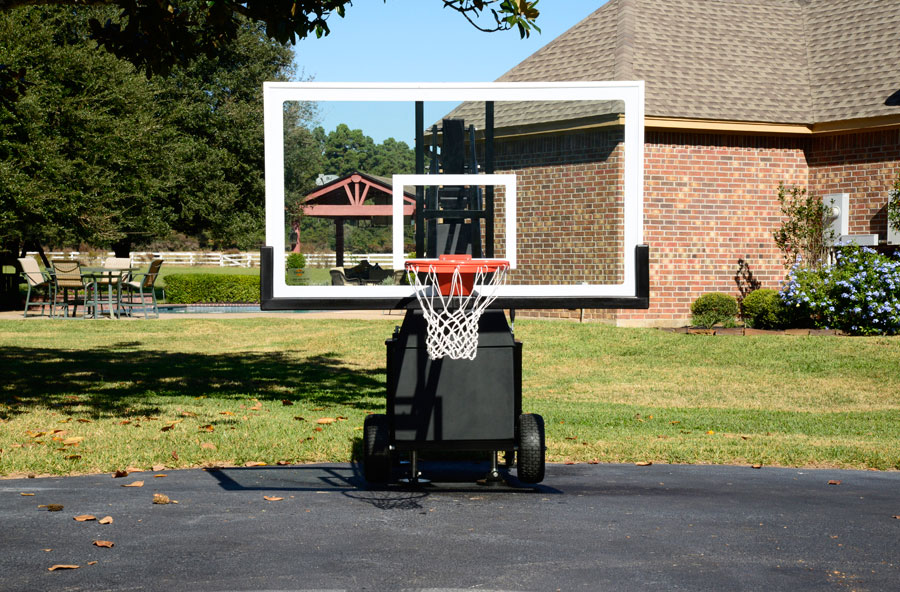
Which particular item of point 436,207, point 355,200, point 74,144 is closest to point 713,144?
point 355,200

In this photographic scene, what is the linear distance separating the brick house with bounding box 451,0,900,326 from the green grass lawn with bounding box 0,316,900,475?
8.82 ft

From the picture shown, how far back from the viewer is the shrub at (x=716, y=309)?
18984mm

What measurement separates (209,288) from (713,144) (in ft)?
59.0

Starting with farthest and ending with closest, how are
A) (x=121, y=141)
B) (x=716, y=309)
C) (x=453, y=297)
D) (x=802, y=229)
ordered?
1. (x=121, y=141)
2. (x=802, y=229)
3. (x=716, y=309)
4. (x=453, y=297)

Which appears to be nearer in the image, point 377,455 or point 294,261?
point 377,455

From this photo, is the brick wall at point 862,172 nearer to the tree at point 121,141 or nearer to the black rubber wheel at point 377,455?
the tree at point 121,141

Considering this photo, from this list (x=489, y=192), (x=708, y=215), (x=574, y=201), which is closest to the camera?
(x=489, y=192)

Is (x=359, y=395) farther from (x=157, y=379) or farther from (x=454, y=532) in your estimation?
(x=454, y=532)

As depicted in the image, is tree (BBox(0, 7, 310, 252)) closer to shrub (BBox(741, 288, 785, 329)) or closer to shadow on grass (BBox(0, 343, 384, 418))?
shadow on grass (BBox(0, 343, 384, 418))

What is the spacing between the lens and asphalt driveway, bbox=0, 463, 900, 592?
498cm

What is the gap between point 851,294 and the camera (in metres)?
16.9

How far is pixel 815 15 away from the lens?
2295 cm

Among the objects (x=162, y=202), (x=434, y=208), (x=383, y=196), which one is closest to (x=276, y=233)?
(x=434, y=208)

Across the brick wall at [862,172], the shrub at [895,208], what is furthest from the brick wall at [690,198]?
the shrub at [895,208]
